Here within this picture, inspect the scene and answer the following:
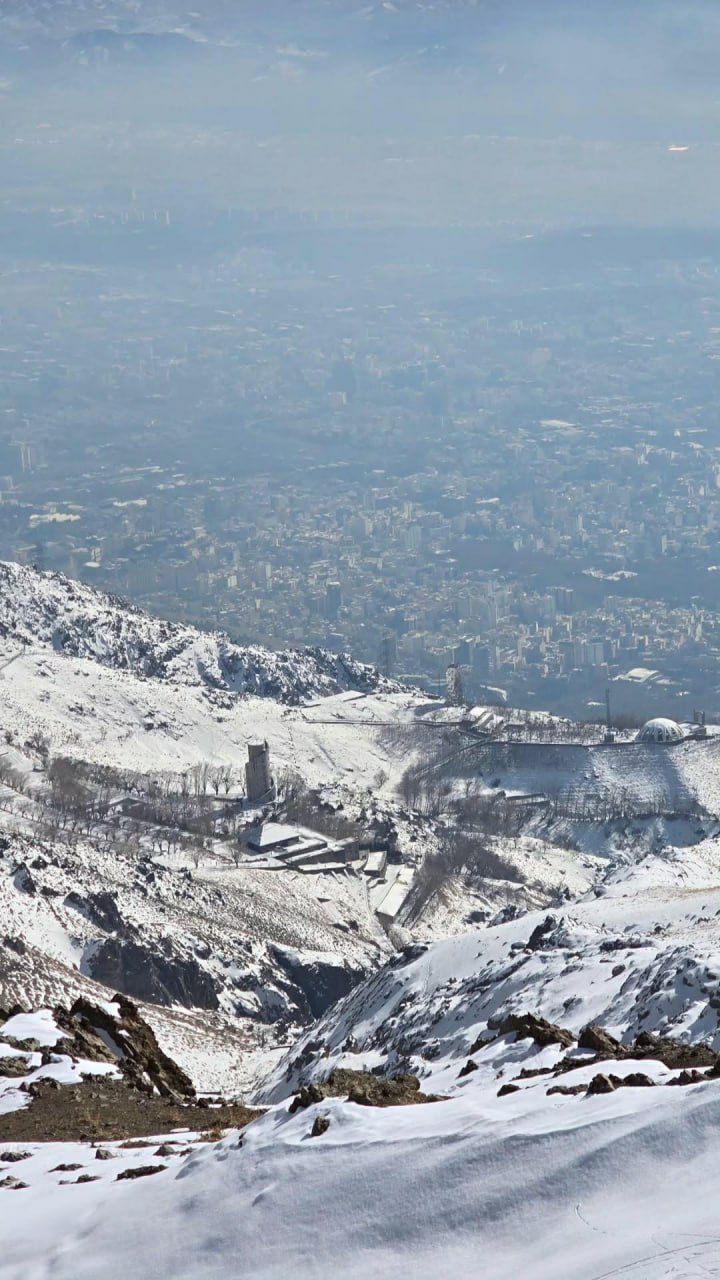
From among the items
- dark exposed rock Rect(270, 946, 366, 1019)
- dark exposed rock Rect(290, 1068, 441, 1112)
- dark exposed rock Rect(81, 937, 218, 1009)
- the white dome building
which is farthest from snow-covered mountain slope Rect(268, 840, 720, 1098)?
the white dome building

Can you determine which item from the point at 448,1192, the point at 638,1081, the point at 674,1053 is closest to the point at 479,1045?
the point at 674,1053

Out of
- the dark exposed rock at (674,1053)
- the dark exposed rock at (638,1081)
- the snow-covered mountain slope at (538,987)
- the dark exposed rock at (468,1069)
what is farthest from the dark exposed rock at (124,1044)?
the dark exposed rock at (638,1081)

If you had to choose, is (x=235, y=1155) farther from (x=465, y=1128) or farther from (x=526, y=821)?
(x=526, y=821)

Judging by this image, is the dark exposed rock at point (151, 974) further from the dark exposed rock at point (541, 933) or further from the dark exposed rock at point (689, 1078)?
the dark exposed rock at point (689, 1078)

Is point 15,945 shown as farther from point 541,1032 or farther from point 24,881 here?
point 541,1032

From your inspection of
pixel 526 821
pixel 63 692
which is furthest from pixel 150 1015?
pixel 63 692

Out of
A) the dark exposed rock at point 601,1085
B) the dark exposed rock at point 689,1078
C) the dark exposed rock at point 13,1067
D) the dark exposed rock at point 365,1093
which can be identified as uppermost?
the dark exposed rock at point 601,1085
